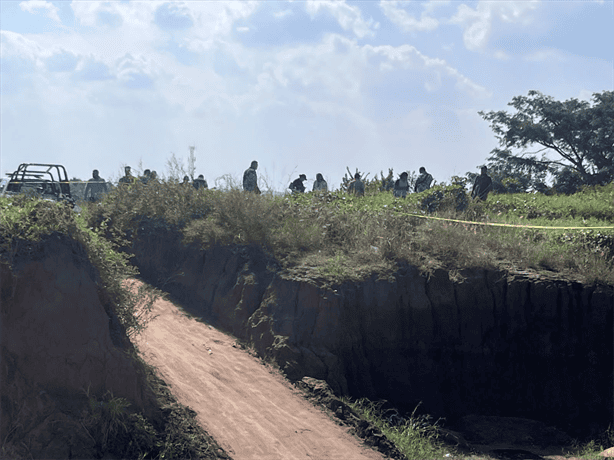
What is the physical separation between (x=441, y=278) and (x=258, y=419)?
4785 mm

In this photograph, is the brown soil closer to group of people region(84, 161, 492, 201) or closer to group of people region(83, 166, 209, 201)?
group of people region(83, 166, 209, 201)

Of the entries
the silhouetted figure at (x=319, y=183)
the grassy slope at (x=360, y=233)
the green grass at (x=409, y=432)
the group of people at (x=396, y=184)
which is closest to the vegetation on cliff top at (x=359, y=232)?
the grassy slope at (x=360, y=233)

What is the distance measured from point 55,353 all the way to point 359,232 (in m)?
7.64

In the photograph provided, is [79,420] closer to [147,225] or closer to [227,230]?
[227,230]

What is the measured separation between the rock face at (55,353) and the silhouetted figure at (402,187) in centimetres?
1176

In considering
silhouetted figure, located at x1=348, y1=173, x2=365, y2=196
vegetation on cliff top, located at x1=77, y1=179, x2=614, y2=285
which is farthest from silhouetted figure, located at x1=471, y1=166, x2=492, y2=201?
silhouetted figure, located at x1=348, y1=173, x2=365, y2=196

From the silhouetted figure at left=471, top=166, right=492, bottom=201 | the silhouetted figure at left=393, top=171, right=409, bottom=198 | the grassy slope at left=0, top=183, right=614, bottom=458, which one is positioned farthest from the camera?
the silhouetted figure at left=393, top=171, right=409, bottom=198

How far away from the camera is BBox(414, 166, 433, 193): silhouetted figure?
61.2 feet

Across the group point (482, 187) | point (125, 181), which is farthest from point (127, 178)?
point (482, 187)

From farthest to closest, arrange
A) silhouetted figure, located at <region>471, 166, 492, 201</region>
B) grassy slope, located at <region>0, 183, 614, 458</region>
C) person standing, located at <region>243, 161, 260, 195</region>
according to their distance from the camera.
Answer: silhouetted figure, located at <region>471, 166, 492, 201</region>
person standing, located at <region>243, 161, 260, 195</region>
grassy slope, located at <region>0, 183, 614, 458</region>

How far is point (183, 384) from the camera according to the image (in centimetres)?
857

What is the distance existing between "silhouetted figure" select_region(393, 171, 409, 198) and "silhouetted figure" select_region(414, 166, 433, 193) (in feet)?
2.78

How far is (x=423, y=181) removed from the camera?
61.5ft

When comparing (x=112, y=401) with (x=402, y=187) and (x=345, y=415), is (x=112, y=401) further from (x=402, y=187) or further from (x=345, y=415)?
(x=402, y=187)
